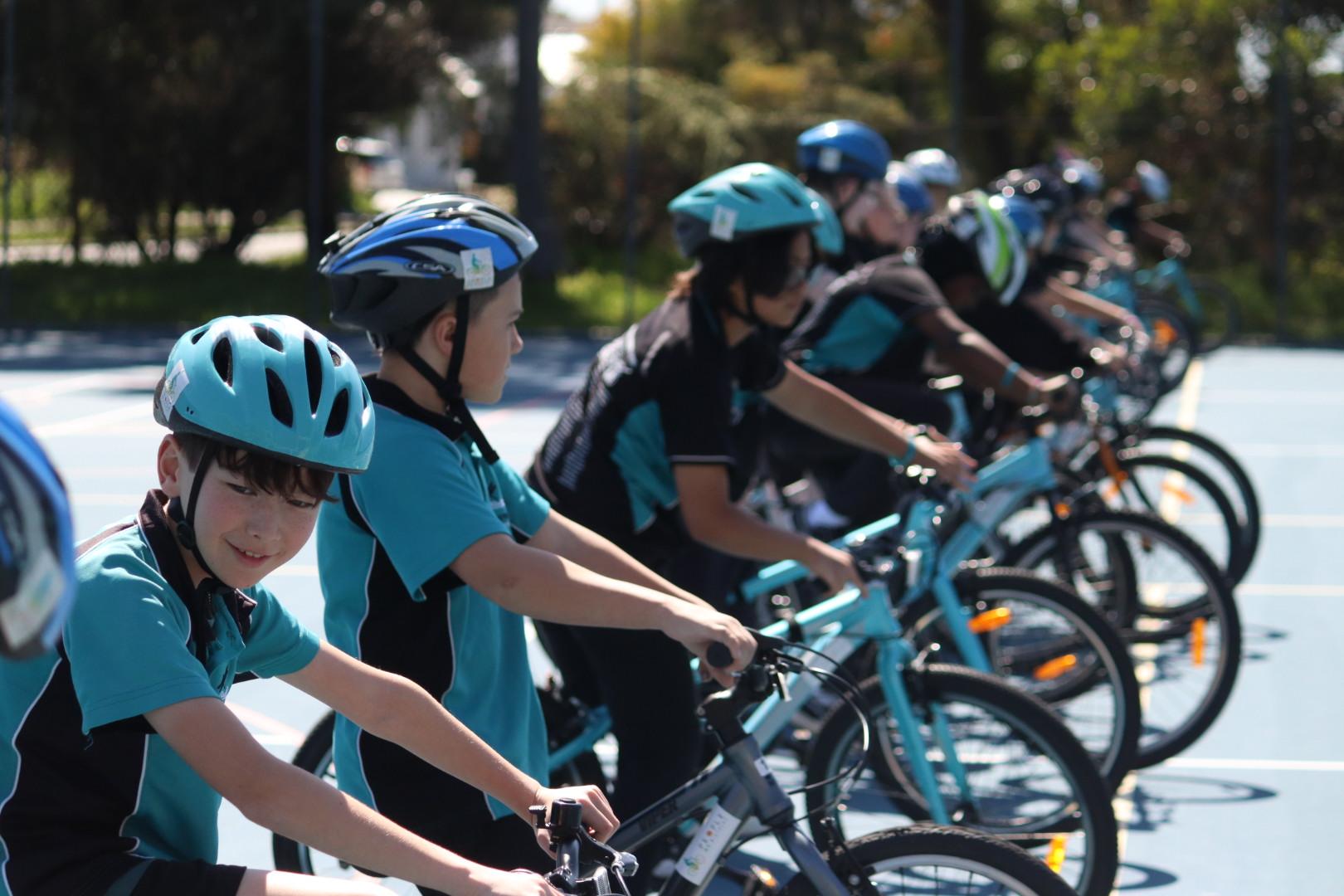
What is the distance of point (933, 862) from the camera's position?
318 centimetres

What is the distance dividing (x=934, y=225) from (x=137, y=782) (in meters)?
5.23

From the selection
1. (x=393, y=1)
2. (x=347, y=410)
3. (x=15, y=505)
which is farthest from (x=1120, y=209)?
(x=15, y=505)

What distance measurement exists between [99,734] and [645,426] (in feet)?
6.90

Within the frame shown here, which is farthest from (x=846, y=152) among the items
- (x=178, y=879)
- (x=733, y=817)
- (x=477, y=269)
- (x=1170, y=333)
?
(x=1170, y=333)

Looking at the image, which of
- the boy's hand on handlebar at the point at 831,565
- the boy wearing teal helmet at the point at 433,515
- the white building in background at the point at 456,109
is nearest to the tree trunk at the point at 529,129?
the white building in background at the point at 456,109

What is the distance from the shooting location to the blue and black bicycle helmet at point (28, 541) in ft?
4.06

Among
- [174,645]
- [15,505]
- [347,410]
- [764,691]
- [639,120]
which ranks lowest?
[639,120]

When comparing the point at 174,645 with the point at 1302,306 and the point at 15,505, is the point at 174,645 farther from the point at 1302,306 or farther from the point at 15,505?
the point at 1302,306

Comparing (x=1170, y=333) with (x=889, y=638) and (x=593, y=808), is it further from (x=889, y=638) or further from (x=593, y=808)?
(x=593, y=808)

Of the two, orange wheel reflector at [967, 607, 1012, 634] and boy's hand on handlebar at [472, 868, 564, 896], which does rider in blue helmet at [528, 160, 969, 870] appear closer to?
orange wheel reflector at [967, 607, 1012, 634]

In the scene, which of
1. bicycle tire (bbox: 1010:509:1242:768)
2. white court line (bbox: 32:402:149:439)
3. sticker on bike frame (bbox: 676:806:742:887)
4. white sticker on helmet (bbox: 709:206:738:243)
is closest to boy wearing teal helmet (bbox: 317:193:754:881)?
sticker on bike frame (bbox: 676:806:742:887)

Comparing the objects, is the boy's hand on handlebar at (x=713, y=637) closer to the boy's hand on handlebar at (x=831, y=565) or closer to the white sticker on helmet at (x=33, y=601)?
the boy's hand on handlebar at (x=831, y=565)

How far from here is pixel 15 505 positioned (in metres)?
1.24

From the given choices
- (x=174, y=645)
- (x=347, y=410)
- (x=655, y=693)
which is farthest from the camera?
(x=655, y=693)
